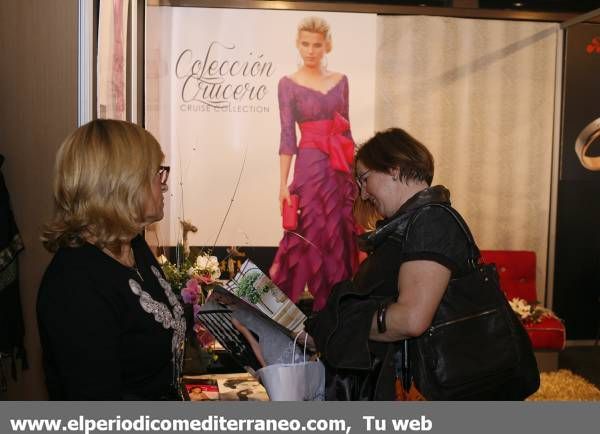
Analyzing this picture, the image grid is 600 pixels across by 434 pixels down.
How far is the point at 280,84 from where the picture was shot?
529 cm

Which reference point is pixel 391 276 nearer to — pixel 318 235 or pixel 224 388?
pixel 224 388

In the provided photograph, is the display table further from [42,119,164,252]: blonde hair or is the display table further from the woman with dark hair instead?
[42,119,164,252]: blonde hair

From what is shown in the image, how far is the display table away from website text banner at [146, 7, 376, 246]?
2.69m

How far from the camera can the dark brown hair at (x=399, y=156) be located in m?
1.91

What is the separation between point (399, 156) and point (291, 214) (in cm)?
344

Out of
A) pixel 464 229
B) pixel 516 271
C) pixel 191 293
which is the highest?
Result: pixel 464 229

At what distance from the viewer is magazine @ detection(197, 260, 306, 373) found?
1830 mm

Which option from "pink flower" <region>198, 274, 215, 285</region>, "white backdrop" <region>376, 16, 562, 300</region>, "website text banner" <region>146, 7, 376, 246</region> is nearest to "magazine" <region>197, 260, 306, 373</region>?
"pink flower" <region>198, 274, 215, 285</region>

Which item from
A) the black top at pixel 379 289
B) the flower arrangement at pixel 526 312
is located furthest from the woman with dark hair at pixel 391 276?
the flower arrangement at pixel 526 312

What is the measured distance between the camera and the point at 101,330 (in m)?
1.40

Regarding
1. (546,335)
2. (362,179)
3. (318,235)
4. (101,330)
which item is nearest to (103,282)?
(101,330)

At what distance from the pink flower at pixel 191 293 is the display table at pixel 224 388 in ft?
0.98

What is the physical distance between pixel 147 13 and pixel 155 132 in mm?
759

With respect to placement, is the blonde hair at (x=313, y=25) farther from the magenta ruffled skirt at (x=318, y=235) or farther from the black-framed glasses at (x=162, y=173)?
the black-framed glasses at (x=162, y=173)
